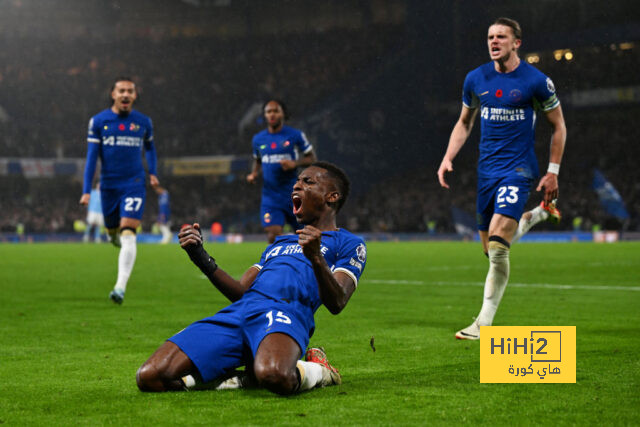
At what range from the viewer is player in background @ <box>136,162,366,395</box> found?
366cm

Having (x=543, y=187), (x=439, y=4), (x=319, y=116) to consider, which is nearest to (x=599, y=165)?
(x=439, y=4)

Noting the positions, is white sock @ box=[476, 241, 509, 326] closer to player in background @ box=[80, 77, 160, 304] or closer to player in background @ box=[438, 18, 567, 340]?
player in background @ box=[438, 18, 567, 340]

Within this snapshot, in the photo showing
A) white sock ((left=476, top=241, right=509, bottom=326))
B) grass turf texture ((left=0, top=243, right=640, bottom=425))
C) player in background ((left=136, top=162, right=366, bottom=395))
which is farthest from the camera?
white sock ((left=476, top=241, right=509, bottom=326))

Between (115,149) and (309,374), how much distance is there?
5.97 meters

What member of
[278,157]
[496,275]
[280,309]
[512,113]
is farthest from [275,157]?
[280,309]

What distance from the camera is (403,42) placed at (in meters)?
40.8

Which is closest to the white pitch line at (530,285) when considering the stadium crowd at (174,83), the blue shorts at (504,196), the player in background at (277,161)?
the player in background at (277,161)

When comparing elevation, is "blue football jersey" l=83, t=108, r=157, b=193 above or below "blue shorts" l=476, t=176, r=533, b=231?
above

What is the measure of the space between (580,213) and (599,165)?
15.2ft

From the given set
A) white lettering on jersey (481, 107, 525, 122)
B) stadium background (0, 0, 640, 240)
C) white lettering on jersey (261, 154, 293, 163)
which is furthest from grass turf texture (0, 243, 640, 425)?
stadium background (0, 0, 640, 240)

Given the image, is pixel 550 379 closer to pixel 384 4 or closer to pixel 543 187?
pixel 543 187

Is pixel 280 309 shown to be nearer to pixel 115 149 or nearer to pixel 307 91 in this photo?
pixel 115 149

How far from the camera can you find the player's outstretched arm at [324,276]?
3469 mm

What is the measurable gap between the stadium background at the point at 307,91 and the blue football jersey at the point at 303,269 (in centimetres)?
2876
